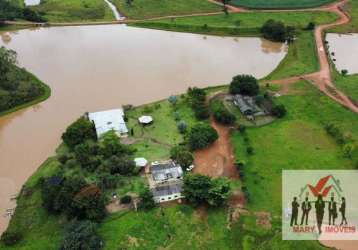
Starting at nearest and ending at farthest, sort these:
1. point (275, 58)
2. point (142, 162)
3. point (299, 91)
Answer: point (142, 162)
point (299, 91)
point (275, 58)

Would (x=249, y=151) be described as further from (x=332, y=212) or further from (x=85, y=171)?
(x=85, y=171)

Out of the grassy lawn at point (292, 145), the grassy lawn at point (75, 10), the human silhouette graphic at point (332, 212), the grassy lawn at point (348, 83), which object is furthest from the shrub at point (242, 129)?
the grassy lawn at point (75, 10)

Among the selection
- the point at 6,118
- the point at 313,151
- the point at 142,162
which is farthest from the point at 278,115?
the point at 6,118

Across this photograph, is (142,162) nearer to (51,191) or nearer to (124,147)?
(124,147)

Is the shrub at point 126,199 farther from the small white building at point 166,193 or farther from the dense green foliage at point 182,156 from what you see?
the dense green foliage at point 182,156

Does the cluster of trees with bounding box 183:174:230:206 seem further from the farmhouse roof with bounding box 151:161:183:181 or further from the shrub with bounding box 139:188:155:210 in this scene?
the shrub with bounding box 139:188:155:210
